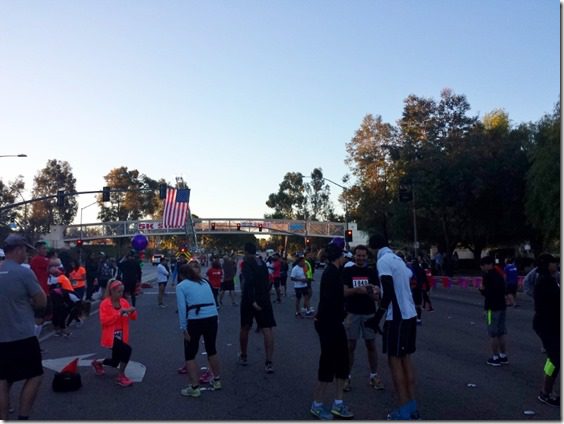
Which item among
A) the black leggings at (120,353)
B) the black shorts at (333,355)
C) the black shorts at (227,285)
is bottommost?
the black leggings at (120,353)

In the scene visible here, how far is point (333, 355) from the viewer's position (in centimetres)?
726

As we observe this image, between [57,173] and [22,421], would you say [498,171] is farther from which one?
[57,173]

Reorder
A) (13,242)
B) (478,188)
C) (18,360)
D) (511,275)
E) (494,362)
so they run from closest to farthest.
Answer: (18,360), (13,242), (494,362), (511,275), (478,188)

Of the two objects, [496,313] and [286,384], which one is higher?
[496,313]

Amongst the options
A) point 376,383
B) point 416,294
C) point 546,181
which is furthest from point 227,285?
point 546,181

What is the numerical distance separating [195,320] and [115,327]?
4.88 feet

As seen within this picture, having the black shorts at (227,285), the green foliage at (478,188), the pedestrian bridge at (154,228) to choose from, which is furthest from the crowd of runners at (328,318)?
the pedestrian bridge at (154,228)

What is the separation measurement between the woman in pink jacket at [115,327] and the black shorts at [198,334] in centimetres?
121

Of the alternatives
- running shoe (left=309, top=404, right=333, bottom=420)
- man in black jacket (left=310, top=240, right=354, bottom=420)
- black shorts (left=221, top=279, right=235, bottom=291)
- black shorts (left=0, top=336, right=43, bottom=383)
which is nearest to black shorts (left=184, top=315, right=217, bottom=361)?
man in black jacket (left=310, top=240, right=354, bottom=420)

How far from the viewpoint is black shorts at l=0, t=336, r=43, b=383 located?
6.39 m

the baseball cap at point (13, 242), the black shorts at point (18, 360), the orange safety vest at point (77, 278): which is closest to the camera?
the black shorts at point (18, 360)

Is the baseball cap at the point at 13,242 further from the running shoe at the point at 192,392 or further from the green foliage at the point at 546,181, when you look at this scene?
the green foliage at the point at 546,181

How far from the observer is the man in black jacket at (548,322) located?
25.4 ft

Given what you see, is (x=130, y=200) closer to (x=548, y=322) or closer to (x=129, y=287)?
(x=129, y=287)
